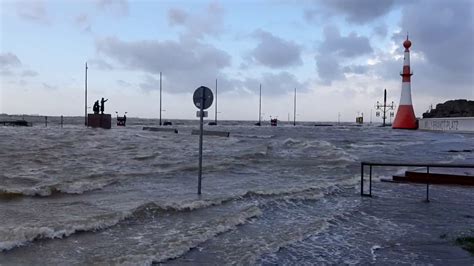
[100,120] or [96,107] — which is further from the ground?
[96,107]

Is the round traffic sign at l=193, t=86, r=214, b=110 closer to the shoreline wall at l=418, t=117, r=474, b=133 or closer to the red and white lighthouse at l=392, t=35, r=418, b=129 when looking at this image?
the shoreline wall at l=418, t=117, r=474, b=133

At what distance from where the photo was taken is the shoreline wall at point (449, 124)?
55294 mm

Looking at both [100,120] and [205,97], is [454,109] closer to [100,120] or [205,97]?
[100,120]

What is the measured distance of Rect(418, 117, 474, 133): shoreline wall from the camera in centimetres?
5529

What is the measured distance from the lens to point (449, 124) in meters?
61.7

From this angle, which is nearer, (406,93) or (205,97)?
(205,97)

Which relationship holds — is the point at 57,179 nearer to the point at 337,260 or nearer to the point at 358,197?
the point at 358,197

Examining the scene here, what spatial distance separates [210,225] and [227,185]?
18.7 feet

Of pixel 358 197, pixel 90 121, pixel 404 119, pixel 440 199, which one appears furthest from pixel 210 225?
pixel 404 119

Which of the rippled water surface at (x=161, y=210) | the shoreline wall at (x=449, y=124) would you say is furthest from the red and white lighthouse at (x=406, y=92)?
the rippled water surface at (x=161, y=210)

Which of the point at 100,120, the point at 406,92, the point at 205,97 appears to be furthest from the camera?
the point at 406,92

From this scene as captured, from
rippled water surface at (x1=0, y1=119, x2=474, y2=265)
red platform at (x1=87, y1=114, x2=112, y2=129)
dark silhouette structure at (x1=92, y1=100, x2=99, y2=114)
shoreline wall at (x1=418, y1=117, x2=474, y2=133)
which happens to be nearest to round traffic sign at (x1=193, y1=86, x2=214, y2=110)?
rippled water surface at (x1=0, y1=119, x2=474, y2=265)

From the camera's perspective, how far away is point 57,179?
46.1 ft

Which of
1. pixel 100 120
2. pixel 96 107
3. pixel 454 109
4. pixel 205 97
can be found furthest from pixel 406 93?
pixel 205 97
